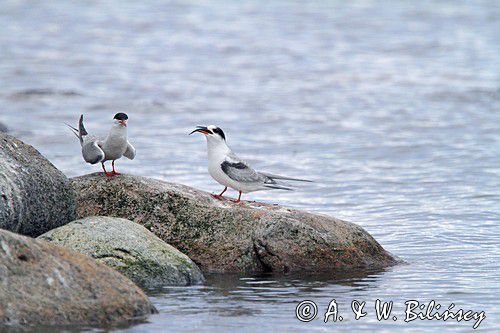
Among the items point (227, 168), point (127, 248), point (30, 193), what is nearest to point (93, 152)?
point (30, 193)

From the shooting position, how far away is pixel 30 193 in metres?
8.41

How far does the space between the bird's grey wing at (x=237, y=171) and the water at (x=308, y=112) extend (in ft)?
4.04

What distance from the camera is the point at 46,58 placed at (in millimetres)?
27828

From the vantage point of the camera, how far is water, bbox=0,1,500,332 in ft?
28.1

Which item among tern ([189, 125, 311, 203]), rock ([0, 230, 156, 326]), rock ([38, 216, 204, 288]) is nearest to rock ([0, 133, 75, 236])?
rock ([38, 216, 204, 288])

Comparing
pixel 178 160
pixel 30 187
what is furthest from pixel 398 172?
pixel 30 187

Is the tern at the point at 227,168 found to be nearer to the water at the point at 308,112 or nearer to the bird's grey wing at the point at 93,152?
the bird's grey wing at the point at 93,152

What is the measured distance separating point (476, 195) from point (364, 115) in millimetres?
7366

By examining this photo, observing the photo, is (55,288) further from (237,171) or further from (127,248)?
(237,171)

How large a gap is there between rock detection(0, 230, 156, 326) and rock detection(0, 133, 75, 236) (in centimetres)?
132

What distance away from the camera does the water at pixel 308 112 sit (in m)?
8.55

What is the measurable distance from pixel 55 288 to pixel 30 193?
182 cm

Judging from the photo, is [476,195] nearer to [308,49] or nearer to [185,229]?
[185,229]

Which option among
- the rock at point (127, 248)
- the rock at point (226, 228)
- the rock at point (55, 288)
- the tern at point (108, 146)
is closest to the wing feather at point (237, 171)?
the rock at point (226, 228)
